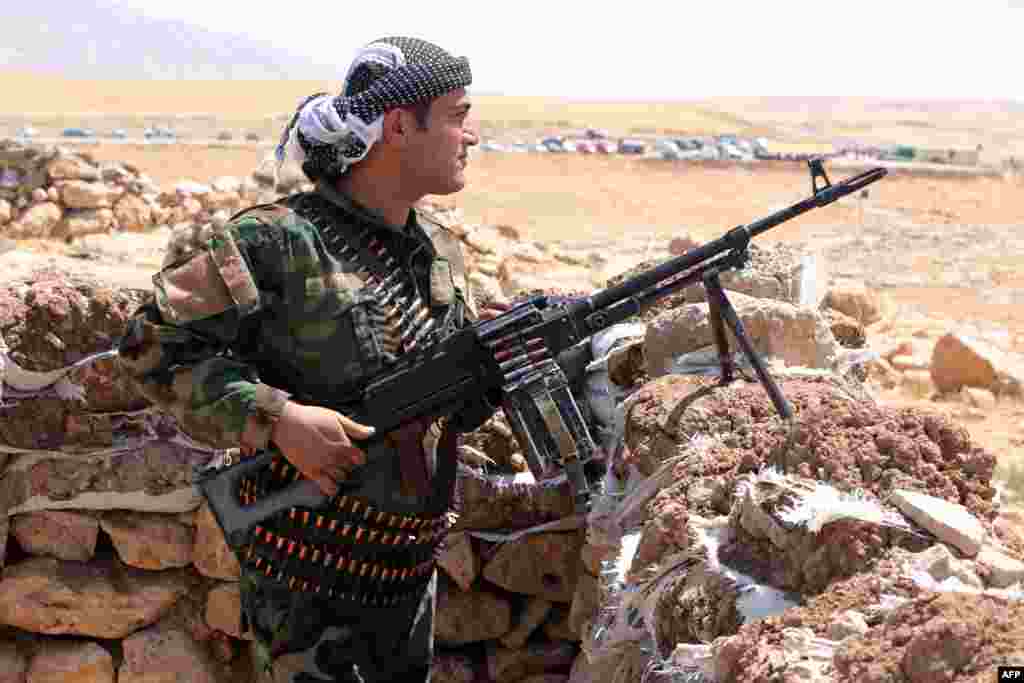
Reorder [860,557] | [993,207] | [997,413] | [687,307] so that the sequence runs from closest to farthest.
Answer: [860,557] < [687,307] < [997,413] < [993,207]

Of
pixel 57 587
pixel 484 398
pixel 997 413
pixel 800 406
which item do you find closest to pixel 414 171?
pixel 484 398

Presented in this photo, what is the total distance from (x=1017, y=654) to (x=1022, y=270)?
18.9 meters

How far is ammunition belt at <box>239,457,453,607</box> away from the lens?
2.65 meters

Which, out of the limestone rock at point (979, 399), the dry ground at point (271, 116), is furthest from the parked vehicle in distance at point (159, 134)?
the limestone rock at point (979, 399)

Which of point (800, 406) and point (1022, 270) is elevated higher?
point (800, 406)

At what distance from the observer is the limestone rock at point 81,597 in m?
3.97

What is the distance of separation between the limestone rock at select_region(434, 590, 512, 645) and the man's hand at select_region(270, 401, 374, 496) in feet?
5.70

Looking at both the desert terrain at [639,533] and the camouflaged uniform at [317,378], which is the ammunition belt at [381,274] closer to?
the camouflaged uniform at [317,378]

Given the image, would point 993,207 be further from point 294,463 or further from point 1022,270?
point 294,463

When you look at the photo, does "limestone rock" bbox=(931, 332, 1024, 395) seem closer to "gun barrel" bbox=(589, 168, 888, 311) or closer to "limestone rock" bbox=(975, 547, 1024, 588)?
"gun barrel" bbox=(589, 168, 888, 311)

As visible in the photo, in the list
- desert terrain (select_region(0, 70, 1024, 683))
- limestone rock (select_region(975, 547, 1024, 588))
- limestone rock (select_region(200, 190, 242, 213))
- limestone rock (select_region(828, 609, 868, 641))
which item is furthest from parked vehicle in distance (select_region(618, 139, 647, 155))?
limestone rock (select_region(828, 609, 868, 641))

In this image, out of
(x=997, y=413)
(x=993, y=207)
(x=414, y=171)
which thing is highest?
(x=414, y=171)

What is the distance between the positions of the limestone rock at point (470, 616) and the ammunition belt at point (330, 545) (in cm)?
142

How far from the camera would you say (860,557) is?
7.08 feet
